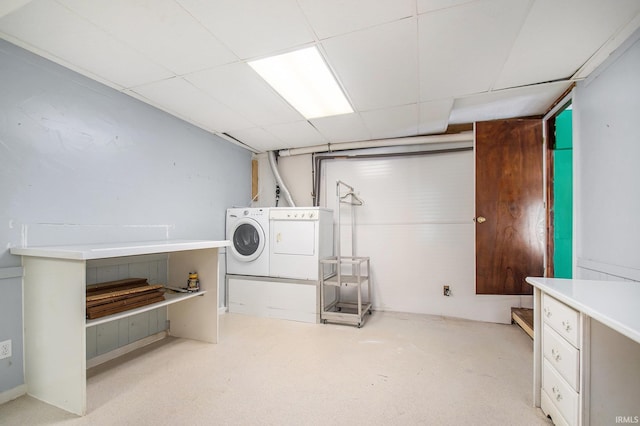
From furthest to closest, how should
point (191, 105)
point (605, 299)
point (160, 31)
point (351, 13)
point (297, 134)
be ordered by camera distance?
point (297, 134) < point (191, 105) < point (160, 31) < point (351, 13) < point (605, 299)

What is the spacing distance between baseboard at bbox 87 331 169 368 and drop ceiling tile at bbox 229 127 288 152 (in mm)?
2359

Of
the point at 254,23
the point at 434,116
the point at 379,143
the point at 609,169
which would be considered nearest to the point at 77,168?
the point at 254,23

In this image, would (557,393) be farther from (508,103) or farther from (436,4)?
(508,103)

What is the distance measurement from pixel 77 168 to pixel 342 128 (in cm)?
251

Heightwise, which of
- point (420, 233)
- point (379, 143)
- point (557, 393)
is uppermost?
point (379, 143)

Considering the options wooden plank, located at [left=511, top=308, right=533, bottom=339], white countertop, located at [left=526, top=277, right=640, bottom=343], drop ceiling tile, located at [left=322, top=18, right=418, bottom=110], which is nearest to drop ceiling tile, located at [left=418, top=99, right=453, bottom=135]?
drop ceiling tile, located at [left=322, top=18, right=418, bottom=110]

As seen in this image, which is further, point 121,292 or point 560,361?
point 121,292

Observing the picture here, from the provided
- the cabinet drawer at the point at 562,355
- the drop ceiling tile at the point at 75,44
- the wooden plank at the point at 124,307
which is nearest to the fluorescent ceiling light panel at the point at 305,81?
the drop ceiling tile at the point at 75,44

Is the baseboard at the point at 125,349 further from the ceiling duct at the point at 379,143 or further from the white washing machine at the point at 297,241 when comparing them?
the ceiling duct at the point at 379,143

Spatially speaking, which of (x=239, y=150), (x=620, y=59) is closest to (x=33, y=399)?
(x=239, y=150)

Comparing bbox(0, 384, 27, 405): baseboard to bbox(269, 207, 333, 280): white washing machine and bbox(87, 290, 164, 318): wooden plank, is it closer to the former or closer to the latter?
bbox(87, 290, 164, 318): wooden plank

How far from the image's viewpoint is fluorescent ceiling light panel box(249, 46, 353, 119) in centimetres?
194

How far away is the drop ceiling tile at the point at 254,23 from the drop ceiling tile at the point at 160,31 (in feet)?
0.26

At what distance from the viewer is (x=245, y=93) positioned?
7.90 feet
